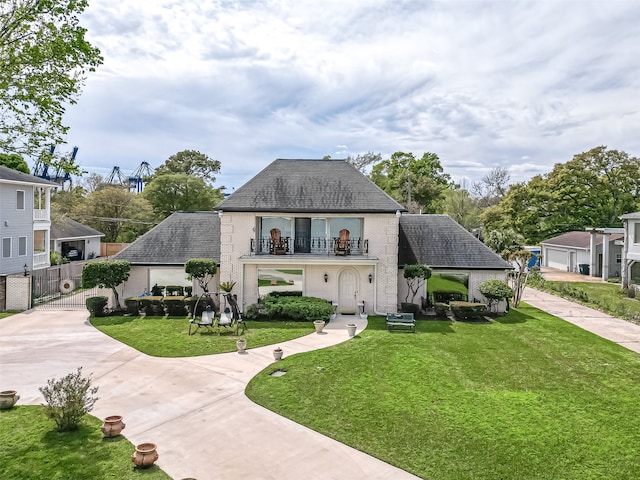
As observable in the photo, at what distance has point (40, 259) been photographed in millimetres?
33500

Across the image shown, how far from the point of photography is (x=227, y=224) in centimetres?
2308

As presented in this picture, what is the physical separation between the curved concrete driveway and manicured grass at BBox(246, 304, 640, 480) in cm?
66

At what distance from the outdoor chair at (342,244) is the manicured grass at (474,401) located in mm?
5253

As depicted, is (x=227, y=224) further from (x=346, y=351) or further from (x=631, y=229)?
(x=631, y=229)

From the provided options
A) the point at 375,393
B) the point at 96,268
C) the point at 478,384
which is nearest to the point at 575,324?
the point at 478,384

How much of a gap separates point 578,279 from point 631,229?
29.1ft

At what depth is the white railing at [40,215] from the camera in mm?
33019

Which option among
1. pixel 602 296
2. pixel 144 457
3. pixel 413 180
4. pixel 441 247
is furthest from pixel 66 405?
pixel 413 180

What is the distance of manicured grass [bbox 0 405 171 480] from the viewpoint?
8234 mm

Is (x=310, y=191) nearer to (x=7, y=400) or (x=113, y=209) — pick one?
(x=7, y=400)

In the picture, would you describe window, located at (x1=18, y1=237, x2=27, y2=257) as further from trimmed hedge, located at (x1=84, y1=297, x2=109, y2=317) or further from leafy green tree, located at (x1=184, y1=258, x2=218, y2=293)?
leafy green tree, located at (x1=184, y1=258, x2=218, y2=293)

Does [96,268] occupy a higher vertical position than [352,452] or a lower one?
higher

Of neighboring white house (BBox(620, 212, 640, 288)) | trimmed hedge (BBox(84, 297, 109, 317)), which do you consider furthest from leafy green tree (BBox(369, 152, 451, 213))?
trimmed hedge (BBox(84, 297, 109, 317))

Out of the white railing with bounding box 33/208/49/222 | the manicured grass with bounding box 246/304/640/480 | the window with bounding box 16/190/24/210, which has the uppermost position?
the window with bounding box 16/190/24/210
